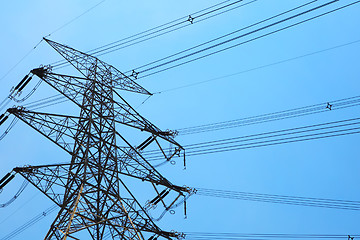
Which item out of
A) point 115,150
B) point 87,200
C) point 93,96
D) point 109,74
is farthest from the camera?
point 109,74

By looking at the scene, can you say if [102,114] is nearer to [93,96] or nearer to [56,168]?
[93,96]

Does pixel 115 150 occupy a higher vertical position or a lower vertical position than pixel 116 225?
higher

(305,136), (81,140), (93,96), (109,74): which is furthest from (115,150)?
(305,136)

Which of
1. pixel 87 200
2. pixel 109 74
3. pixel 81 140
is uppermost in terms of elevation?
pixel 109 74

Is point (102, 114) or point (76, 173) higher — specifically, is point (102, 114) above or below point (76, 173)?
above

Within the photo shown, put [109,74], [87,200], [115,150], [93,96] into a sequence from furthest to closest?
1. [109,74]
2. [93,96]
3. [115,150]
4. [87,200]

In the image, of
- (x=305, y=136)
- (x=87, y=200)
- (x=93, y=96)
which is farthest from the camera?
(x=93, y=96)

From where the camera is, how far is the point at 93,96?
86.1 feet


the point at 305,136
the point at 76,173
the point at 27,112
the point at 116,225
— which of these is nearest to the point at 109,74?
the point at 27,112

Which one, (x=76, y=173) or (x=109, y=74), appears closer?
(x=76, y=173)

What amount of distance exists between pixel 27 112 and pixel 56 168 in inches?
120

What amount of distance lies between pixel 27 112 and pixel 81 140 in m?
2.97

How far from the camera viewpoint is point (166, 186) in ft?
85.7

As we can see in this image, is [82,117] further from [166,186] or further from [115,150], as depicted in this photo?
[166,186]
